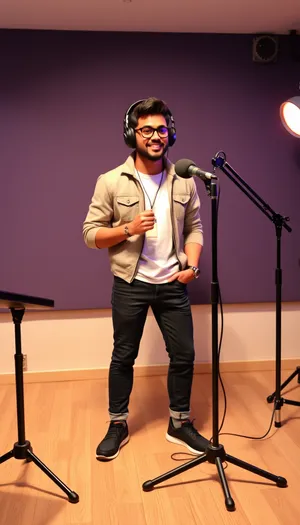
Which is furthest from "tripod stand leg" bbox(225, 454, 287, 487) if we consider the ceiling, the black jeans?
the ceiling

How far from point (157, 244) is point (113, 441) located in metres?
0.98

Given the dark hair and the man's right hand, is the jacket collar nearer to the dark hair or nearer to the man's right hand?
the dark hair

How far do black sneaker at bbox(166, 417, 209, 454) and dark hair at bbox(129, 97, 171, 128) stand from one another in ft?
4.95

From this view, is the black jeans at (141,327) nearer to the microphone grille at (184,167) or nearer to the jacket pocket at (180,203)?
the jacket pocket at (180,203)

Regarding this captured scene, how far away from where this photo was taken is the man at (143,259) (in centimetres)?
274

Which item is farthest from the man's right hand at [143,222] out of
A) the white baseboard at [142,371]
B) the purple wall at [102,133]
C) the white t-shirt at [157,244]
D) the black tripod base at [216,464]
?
the white baseboard at [142,371]

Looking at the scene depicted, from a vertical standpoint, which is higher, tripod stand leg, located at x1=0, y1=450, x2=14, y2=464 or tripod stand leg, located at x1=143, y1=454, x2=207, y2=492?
tripod stand leg, located at x1=0, y1=450, x2=14, y2=464

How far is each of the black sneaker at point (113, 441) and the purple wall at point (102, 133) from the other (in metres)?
1.12

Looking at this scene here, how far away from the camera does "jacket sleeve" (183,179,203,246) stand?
292cm

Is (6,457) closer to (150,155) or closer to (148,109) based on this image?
(150,155)

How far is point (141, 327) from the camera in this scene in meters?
2.86

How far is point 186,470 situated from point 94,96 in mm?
2385

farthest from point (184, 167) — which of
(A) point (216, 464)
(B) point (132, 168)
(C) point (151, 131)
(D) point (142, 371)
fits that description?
(D) point (142, 371)

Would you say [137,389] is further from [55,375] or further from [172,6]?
[172,6]
